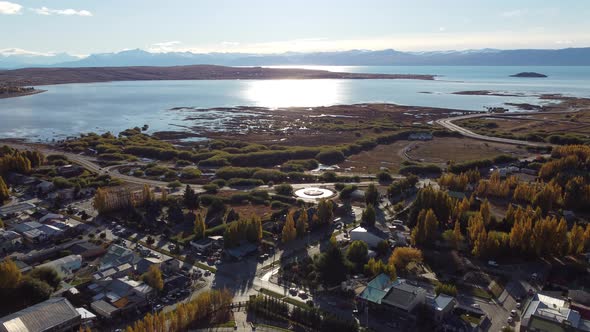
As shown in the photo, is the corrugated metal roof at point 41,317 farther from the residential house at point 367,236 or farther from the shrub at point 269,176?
the shrub at point 269,176

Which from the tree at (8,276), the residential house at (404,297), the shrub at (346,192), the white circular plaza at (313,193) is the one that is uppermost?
the tree at (8,276)

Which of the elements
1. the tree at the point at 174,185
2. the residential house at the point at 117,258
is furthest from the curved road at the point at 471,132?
the residential house at the point at 117,258

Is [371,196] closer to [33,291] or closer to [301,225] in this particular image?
[301,225]

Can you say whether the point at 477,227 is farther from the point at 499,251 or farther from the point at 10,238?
the point at 10,238

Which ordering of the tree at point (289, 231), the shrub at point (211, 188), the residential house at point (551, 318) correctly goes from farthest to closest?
1. the shrub at point (211, 188)
2. the tree at point (289, 231)
3. the residential house at point (551, 318)

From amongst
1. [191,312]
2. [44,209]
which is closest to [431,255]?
[191,312]

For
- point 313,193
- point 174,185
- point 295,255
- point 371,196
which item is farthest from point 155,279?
point 174,185
